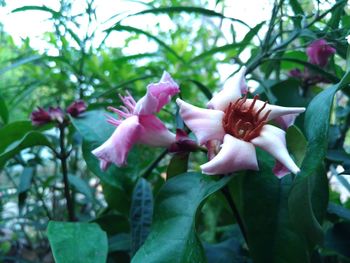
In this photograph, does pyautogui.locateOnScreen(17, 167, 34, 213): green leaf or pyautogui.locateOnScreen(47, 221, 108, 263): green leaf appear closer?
pyautogui.locateOnScreen(47, 221, 108, 263): green leaf

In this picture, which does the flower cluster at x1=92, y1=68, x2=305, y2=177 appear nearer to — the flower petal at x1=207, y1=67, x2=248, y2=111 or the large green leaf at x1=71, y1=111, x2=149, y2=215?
the flower petal at x1=207, y1=67, x2=248, y2=111

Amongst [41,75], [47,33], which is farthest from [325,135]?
[41,75]

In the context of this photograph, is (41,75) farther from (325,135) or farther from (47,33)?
(325,135)

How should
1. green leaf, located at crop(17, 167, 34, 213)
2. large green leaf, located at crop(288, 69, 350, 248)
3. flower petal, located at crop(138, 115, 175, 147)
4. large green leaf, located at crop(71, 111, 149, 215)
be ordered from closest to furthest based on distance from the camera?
large green leaf, located at crop(288, 69, 350, 248) < flower petal, located at crop(138, 115, 175, 147) < large green leaf, located at crop(71, 111, 149, 215) < green leaf, located at crop(17, 167, 34, 213)

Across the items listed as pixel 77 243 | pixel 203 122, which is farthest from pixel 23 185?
pixel 203 122

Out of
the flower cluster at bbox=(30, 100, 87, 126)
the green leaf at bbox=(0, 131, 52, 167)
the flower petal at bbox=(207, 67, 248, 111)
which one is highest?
the flower petal at bbox=(207, 67, 248, 111)

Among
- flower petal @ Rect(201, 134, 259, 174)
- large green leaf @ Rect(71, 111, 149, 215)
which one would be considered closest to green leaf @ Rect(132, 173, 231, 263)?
flower petal @ Rect(201, 134, 259, 174)

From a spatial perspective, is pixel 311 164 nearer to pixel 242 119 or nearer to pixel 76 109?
pixel 242 119
